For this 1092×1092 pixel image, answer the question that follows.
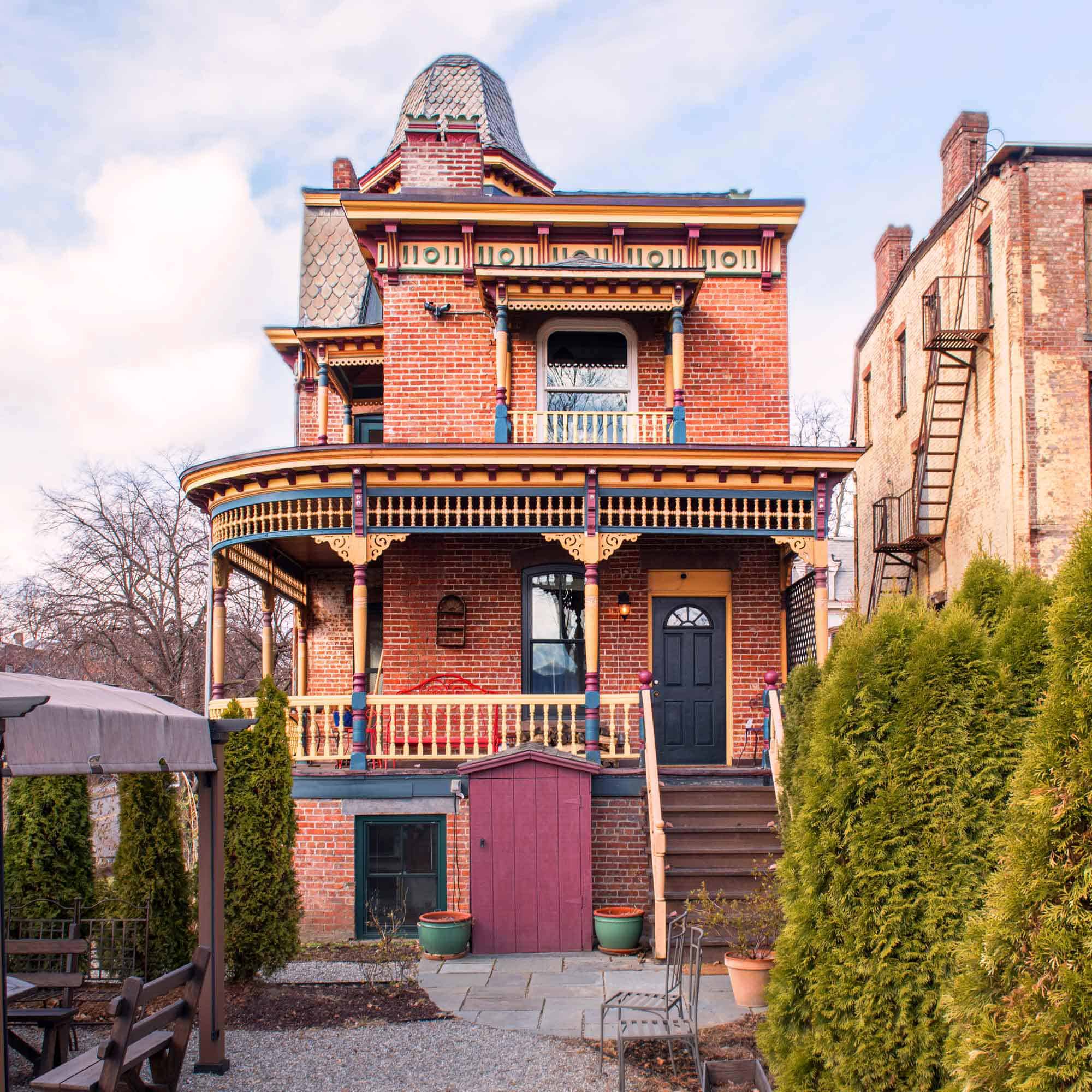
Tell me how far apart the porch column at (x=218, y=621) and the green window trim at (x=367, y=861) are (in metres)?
2.90

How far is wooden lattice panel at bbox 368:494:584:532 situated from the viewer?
13.6 m

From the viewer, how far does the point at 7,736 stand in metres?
5.12

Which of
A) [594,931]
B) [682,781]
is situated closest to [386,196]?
[682,781]

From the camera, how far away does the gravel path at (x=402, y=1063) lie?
748 centimetres

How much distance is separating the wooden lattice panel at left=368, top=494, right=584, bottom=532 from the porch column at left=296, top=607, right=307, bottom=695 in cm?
482

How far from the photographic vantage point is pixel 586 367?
16.1 meters

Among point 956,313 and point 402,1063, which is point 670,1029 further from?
point 956,313

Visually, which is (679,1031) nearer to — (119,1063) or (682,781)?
(119,1063)

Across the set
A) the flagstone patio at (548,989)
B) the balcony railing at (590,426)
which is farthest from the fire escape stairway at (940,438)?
the flagstone patio at (548,989)

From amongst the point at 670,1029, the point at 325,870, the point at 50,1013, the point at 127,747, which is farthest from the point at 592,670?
the point at 127,747

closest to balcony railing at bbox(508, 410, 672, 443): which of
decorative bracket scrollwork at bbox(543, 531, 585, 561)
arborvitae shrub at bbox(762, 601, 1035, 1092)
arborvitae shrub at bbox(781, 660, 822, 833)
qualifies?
decorative bracket scrollwork at bbox(543, 531, 585, 561)

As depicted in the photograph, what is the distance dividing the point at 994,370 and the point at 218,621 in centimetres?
1266

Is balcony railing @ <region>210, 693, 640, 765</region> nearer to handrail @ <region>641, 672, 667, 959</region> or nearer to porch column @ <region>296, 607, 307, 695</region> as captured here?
handrail @ <region>641, 672, 667, 959</region>

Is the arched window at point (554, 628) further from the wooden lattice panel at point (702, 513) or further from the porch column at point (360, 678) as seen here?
the porch column at point (360, 678)
